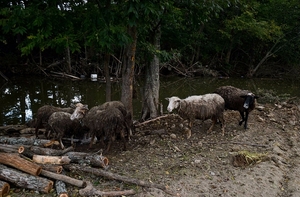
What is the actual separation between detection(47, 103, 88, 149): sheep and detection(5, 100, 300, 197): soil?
1.43 feet

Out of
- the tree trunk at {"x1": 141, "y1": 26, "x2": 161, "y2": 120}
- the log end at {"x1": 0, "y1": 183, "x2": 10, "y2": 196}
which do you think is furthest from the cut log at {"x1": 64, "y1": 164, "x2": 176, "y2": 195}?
the tree trunk at {"x1": 141, "y1": 26, "x2": 161, "y2": 120}

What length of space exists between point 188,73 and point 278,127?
1640 cm

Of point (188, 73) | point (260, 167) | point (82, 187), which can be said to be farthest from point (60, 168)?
point (188, 73)

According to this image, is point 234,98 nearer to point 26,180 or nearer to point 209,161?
point 209,161

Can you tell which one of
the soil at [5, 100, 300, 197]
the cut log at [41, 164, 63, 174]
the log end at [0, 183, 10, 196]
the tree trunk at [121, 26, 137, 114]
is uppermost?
the tree trunk at [121, 26, 137, 114]

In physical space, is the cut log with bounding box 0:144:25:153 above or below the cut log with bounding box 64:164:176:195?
above

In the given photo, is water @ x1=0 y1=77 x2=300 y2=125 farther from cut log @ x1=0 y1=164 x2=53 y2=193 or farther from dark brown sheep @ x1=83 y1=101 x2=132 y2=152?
cut log @ x1=0 y1=164 x2=53 y2=193

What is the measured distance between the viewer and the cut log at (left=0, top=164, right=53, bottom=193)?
4340mm

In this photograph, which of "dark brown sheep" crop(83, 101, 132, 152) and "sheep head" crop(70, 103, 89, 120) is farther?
"sheep head" crop(70, 103, 89, 120)

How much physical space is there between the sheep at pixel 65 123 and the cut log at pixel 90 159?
1.06m

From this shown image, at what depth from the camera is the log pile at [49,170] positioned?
171 inches

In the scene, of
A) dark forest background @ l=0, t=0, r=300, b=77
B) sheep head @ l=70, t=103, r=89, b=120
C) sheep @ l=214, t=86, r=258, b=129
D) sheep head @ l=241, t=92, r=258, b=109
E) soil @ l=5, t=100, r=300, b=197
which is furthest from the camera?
dark forest background @ l=0, t=0, r=300, b=77

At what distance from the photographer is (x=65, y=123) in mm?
6238

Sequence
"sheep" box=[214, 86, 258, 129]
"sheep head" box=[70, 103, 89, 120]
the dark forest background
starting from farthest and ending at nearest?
1. the dark forest background
2. "sheep" box=[214, 86, 258, 129]
3. "sheep head" box=[70, 103, 89, 120]
